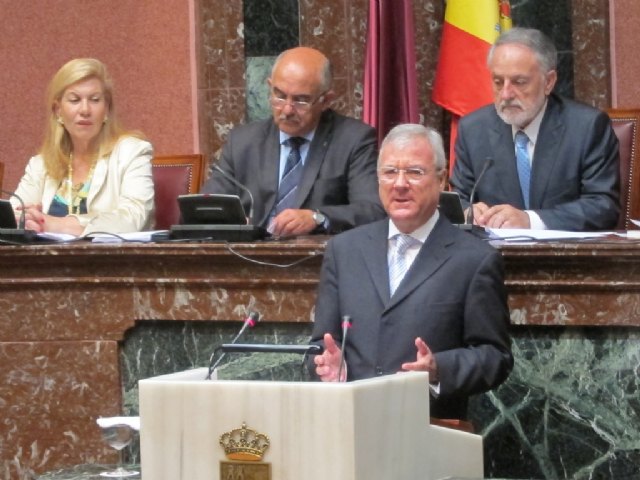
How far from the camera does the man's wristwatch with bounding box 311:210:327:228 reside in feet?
15.7

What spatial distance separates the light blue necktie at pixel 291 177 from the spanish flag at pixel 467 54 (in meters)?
1.05

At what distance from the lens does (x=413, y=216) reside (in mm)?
3658

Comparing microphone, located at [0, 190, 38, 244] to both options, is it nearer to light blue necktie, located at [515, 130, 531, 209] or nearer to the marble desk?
the marble desk

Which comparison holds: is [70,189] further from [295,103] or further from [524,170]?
[524,170]

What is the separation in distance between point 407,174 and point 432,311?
37 centimetres

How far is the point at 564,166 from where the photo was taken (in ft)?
15.8

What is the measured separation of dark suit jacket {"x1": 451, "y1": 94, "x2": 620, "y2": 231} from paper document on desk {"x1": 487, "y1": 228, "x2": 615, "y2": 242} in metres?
0.45

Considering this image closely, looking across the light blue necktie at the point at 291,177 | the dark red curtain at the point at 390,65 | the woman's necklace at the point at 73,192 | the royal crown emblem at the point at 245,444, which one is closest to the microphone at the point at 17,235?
the woman's necklace at the point at 73,192

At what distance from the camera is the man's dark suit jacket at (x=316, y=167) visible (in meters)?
5.12

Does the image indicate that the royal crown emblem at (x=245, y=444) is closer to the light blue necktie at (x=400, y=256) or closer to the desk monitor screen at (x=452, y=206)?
the light blue necktie at (x=400, y=256)

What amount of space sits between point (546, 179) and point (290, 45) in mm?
1973

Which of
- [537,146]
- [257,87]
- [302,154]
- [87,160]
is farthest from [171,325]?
[257,87]

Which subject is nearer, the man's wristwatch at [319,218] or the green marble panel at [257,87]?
the man's wristwatch at [319,218]

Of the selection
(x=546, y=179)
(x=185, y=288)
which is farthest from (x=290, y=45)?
(x=185, y=288)
